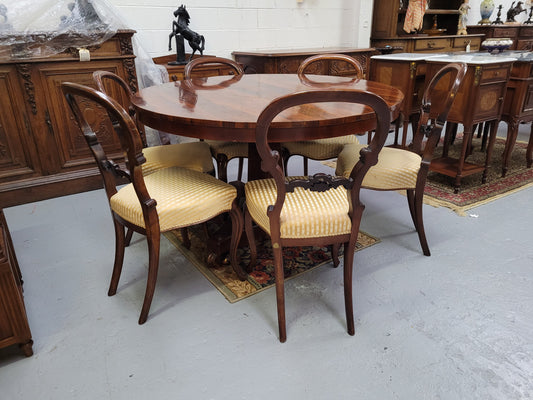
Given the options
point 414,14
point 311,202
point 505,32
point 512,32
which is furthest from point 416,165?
point 512,32

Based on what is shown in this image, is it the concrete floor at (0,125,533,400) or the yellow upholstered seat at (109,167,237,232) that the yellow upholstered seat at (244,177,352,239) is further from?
the concrete floor at (0,125,533,400)

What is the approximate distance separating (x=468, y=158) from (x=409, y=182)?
198 centimetres

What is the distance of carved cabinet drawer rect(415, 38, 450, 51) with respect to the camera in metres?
4.44

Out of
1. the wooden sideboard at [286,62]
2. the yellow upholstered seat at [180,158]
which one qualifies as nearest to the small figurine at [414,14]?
the wooden sideboard at [286,62]

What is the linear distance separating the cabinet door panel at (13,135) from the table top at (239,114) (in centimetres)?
115

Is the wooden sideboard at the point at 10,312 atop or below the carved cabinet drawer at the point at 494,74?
below

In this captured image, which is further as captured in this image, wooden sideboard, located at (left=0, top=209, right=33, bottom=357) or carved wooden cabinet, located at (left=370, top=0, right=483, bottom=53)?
carved wooden cabinet, located at (left=370, top=0, right=483, bottom=53)

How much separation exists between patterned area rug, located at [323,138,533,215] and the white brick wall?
63.2 inches

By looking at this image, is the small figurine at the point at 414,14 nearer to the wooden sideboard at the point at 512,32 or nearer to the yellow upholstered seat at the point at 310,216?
the wooden sideboard at the point at 512,32

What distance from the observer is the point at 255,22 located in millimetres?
3889

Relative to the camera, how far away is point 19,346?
140 centimetres

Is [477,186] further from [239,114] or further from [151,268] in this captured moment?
[151,268]

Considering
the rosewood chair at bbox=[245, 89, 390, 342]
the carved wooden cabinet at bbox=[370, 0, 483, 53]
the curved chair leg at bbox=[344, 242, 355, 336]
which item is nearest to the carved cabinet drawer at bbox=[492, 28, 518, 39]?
the carved wooden cabinet at bbox=[370, 0, 483, 53]

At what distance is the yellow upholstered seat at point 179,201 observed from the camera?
4.81 feet
